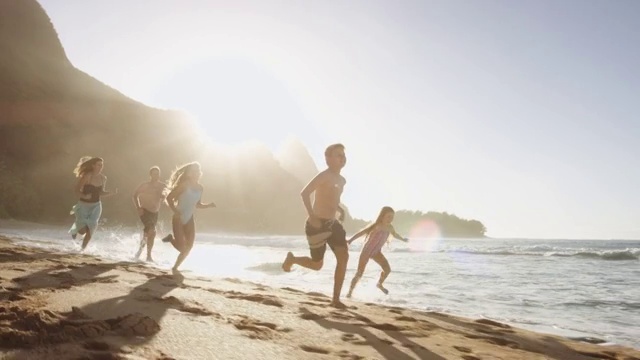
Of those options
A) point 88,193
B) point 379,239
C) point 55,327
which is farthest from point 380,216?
point 55,327

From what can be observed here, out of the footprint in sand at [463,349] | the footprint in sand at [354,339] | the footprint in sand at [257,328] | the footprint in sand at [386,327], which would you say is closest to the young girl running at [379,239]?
the footprint in sand at [386,327]

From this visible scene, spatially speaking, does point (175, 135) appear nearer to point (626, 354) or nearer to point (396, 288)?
point (396, 288)

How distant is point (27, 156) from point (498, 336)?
140ft

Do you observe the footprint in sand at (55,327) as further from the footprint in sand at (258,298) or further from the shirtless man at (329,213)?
the shirtless man at (329,213)

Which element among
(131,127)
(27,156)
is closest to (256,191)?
(131,127)

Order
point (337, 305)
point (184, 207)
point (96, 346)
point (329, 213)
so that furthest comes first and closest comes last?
point (184, 207)
point (329, 213)
point (337, 305)
point (96, 346)

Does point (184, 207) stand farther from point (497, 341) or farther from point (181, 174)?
point (497, 341)

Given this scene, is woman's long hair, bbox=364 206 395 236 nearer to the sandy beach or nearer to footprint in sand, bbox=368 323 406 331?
the sandy beach

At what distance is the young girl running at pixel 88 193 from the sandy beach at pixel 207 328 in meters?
4.13

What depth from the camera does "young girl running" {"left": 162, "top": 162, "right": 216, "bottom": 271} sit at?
737 cm

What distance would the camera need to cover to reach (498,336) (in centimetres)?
442

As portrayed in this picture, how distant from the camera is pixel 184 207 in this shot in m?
7.44

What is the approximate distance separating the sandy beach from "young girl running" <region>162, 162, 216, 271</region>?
1.80m

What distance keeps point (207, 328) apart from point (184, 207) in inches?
187
